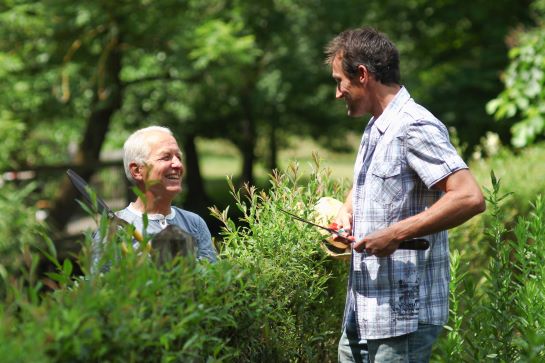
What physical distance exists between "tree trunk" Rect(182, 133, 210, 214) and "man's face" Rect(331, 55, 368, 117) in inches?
818

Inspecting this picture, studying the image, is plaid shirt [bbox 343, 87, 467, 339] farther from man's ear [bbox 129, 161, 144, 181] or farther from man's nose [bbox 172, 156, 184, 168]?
man's ear [bbox 129, 161, 144, 181]

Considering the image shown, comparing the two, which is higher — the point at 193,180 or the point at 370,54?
the point at 193,180

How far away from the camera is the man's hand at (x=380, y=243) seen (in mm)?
3158

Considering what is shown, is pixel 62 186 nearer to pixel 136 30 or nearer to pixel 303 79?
pixel 136 30

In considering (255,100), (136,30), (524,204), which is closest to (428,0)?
(255,100)

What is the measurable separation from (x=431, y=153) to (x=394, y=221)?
1.02ft

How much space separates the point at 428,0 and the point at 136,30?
700cm

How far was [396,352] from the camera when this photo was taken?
11.0 feet

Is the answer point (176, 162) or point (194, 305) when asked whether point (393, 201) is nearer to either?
point (176, 162)

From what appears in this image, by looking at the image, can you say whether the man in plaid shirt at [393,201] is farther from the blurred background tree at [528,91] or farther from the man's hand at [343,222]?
the blurred background tree at [528,91]

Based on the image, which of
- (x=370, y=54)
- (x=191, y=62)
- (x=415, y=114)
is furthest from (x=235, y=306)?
(x=191, y=62)

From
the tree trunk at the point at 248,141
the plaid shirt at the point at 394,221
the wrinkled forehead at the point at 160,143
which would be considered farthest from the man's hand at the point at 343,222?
the tree trunk at the point at 248,141

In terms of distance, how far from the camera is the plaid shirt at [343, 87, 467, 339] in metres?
3.31

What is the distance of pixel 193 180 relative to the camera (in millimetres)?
24938
